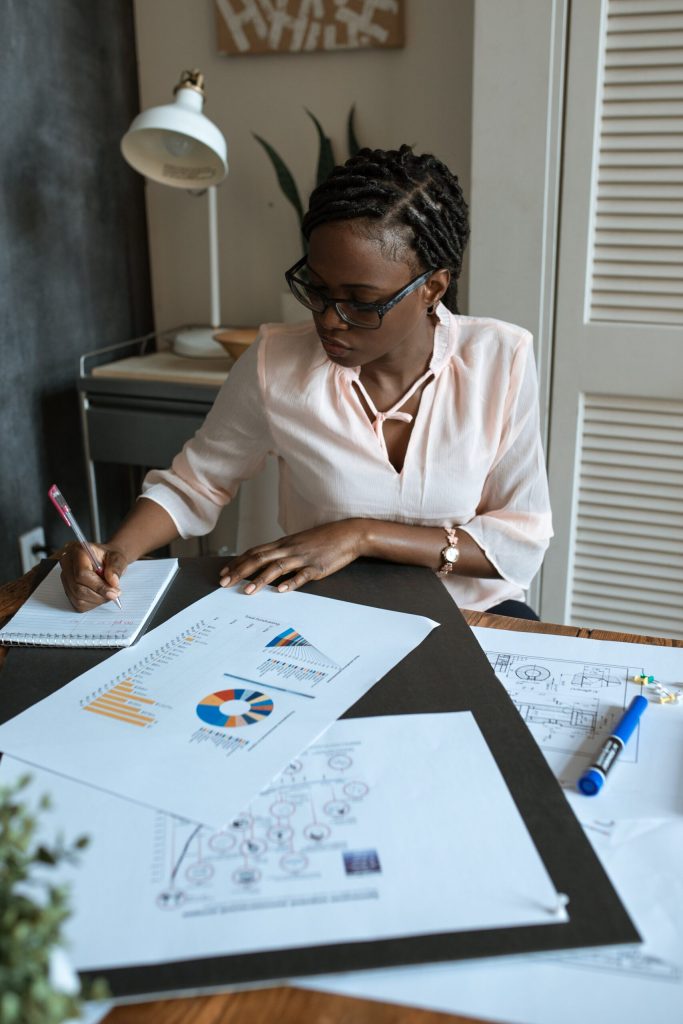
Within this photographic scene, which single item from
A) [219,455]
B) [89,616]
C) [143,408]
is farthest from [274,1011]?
[143,408]

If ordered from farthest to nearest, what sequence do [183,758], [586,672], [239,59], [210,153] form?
[239,59] < [210,153] < [586,672] < [183,758]

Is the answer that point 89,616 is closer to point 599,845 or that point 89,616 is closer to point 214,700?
point 214,700

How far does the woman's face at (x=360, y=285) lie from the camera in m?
1.18

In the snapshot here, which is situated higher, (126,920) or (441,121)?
(441,121)

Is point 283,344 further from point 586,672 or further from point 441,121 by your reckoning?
point 441,121

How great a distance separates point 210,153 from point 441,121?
23.1 inches

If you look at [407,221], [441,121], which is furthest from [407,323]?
[441,121]

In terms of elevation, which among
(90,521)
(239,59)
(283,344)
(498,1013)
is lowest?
(90,521)

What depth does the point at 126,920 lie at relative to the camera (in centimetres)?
60

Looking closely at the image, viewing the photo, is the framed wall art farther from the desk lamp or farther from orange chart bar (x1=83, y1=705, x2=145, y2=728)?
orange chart bar (x1=83, y1=705, x2=145, y2=728)

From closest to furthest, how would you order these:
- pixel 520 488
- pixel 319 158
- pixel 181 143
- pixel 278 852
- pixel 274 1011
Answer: pixel 274 1011, pixel 278 852, pixel 520 488, pixel 181 143, pixel 319 158

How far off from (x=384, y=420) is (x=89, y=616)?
54 centimetres

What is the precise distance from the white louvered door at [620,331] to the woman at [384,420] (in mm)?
665

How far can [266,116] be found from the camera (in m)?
2.41
